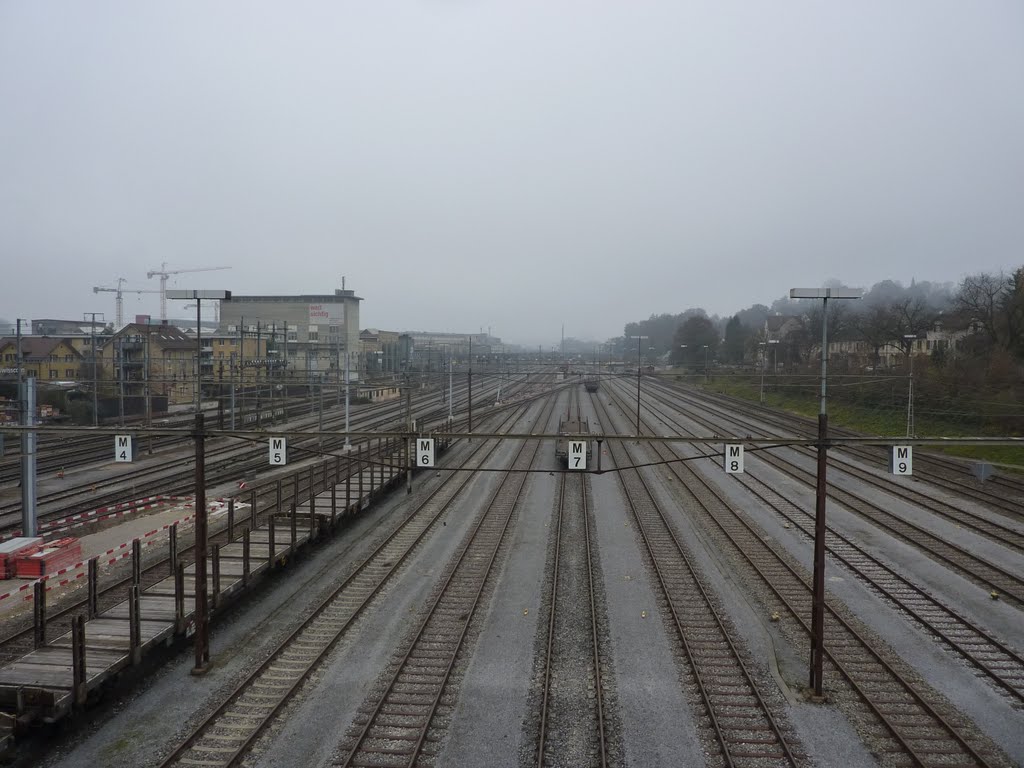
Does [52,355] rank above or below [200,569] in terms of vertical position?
above

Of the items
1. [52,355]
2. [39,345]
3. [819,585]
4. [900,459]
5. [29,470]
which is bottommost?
[819,585]

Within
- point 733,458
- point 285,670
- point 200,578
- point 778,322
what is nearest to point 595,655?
point 733,458

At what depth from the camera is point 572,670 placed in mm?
10141

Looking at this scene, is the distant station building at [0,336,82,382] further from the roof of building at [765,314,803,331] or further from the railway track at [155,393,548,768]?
the roof of building at [765,314,803,331]

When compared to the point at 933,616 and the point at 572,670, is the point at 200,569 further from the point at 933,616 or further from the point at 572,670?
the point at 933,616

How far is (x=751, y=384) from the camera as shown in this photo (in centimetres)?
5759

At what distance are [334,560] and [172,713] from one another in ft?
21.2

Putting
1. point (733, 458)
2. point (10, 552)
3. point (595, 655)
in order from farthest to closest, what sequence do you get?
point (10, 552) < point (733, 458) < point (595, 655)

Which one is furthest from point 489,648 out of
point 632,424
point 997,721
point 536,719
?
point 632,424

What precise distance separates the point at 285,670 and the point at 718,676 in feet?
21.0

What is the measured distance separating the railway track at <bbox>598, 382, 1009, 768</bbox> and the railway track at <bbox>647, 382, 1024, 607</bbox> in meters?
3.50

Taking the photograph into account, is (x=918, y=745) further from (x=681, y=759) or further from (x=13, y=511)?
(x=13, y=511)

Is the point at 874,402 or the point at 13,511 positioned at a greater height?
the point at 874,402

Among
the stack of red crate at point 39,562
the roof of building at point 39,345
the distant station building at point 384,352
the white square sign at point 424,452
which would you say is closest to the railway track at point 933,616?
the white square sign at point 424,452
